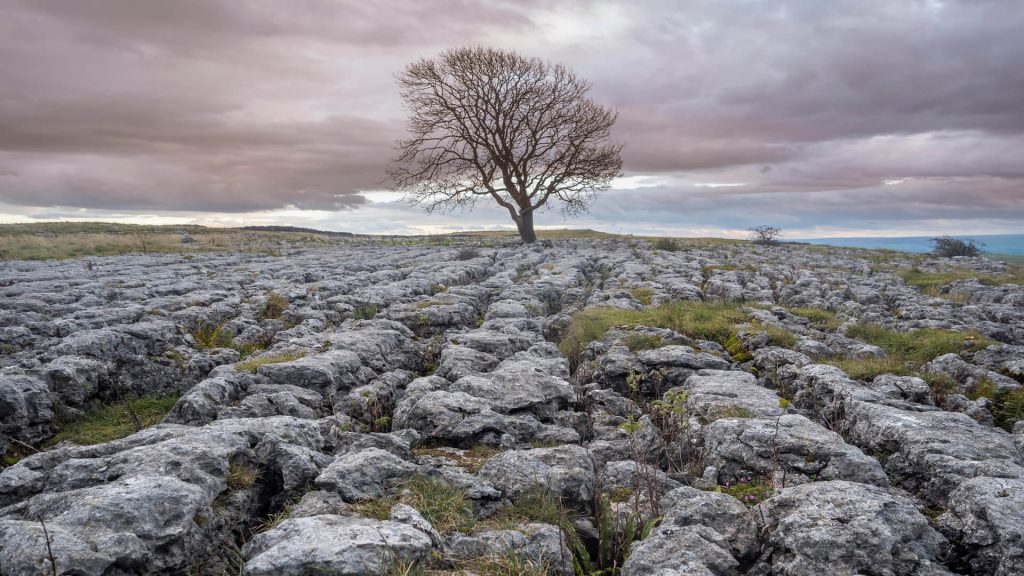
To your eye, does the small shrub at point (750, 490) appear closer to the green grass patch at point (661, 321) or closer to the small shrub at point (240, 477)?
the small shrub at point (240, 477)

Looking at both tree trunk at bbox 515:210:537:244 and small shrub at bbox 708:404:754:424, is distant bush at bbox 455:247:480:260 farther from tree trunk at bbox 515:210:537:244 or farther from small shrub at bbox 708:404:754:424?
small shrub at bbox 708:404:754:424

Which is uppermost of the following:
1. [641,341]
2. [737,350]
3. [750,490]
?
[641,341]

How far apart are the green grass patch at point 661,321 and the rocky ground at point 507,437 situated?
0.25ft

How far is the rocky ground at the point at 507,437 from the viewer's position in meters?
4.33

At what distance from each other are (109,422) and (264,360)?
8.03 feet

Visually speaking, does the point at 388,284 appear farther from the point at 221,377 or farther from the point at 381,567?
the point at 381,567

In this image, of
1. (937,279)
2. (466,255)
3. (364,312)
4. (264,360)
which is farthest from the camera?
(466,255)

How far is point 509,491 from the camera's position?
5484 millimetres

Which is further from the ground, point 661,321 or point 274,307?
point 661,321

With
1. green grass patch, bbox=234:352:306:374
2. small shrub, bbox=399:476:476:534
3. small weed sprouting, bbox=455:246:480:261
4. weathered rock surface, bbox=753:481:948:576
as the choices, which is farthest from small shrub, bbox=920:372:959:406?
small weed sprouting, bbox=455:246:480:261

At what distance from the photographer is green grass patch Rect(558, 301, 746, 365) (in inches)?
454

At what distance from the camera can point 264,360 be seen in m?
9.65

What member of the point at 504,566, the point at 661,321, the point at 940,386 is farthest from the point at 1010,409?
the point at 504,566

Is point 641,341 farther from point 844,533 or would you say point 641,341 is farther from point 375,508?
point 375,508
